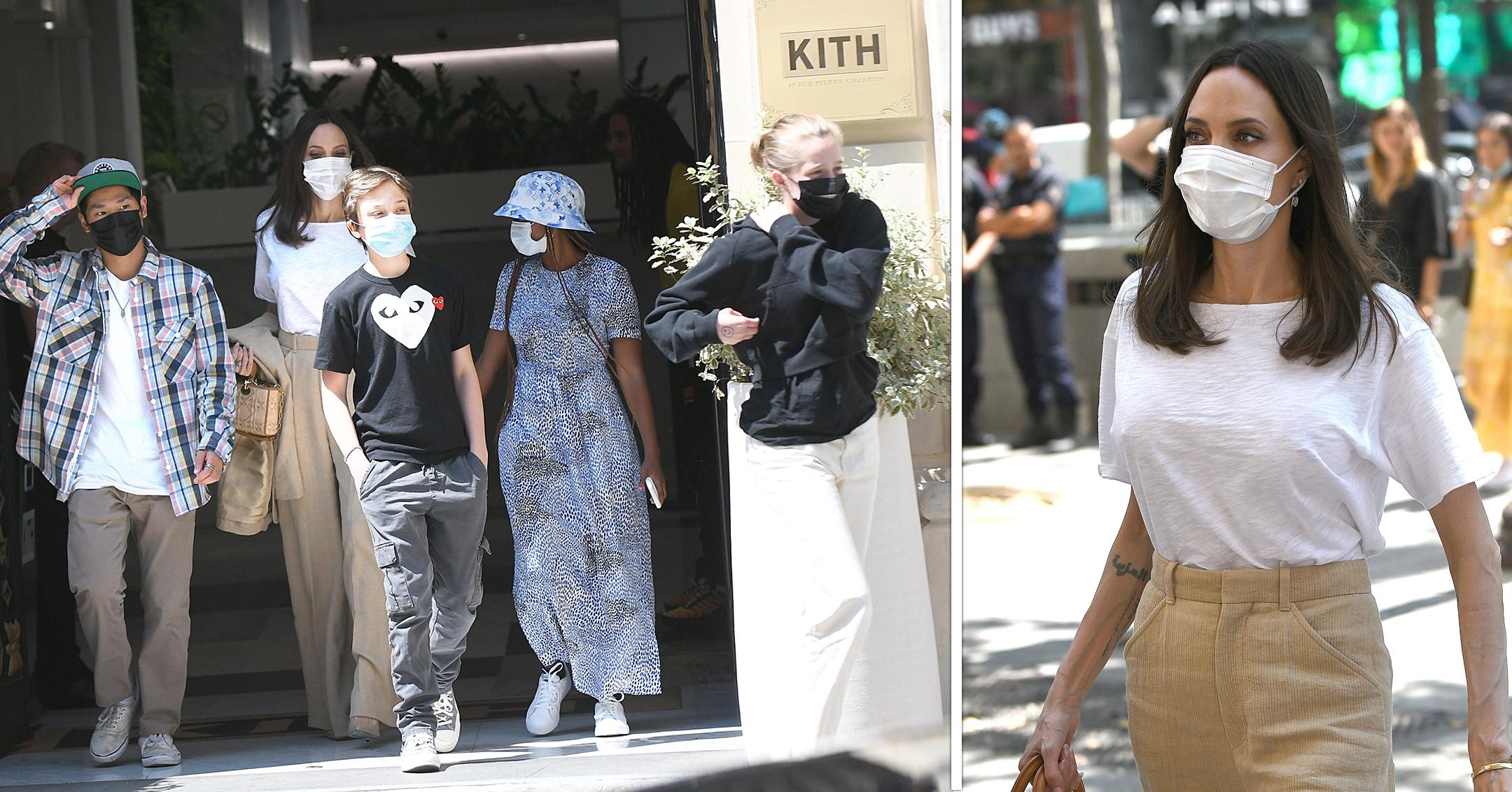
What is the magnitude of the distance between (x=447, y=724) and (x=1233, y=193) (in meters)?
2.17

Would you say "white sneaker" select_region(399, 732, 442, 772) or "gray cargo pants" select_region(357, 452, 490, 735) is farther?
"white sneaker" select_region(399, 732, 442, 772)

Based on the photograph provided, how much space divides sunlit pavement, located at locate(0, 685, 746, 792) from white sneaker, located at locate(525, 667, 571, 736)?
0.02 metres

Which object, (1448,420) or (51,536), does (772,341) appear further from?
(51,536)

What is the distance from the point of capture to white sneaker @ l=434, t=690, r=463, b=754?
11.9ft

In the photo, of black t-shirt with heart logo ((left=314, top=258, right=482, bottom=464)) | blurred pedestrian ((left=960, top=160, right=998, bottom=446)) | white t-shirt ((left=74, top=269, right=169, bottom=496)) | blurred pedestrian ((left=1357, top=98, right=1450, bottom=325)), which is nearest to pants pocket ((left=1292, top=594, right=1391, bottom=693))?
black t-shirt with heart logo ((left=314, top=258, right=482, bottom=464))

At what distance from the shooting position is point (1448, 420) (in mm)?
2344

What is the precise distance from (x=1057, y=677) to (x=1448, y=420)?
79 cm

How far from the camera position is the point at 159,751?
145 inches

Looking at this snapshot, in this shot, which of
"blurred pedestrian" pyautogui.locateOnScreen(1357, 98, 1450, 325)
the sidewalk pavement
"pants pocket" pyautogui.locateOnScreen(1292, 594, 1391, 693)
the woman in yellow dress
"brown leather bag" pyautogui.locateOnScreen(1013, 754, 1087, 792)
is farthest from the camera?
"blurred pedestrian" pyautogui.locateOnScreen(1357, 98, 1450, 325)

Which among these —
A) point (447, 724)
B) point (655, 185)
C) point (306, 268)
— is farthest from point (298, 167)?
point (447, 724)

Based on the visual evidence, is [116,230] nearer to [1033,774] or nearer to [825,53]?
[825,53]

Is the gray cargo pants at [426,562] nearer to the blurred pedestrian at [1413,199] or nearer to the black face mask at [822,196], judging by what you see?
the black face mask at [822,196]

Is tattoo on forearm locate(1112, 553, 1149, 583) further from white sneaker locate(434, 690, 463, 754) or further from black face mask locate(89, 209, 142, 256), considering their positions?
black face mask locate(89, 209, 142, 256)

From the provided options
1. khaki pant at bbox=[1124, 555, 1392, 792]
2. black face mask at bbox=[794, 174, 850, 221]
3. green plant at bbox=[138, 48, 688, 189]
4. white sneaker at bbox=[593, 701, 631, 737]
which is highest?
green plant at bbox=[138, 48, 688, 189]
